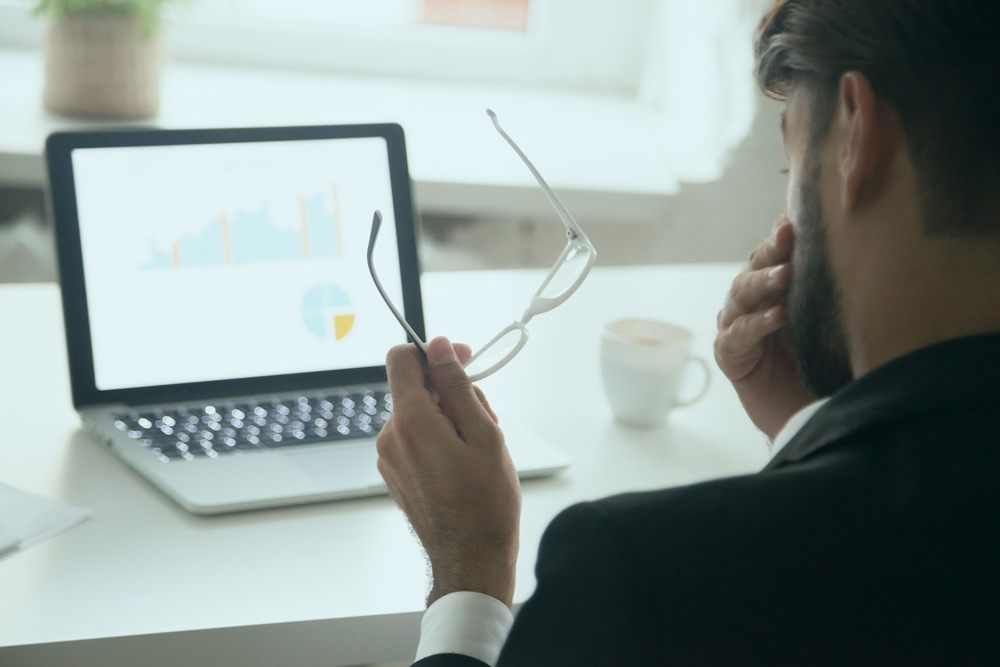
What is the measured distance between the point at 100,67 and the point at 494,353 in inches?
54.3

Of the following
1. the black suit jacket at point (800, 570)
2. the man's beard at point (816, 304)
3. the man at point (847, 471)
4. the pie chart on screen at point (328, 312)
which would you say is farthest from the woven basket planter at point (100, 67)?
the black suit jacket at point (800, 570)

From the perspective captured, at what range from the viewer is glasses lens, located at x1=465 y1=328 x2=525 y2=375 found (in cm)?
87

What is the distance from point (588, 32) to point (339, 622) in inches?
73.3

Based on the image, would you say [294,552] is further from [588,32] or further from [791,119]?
[588,32]

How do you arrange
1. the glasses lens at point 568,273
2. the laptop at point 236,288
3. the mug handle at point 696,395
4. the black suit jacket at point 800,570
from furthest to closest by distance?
the mug handle at point 696,395 < the laptop at point 236,288 < the glasses lens at point 568,273 < the black suit jacket at point 800,570

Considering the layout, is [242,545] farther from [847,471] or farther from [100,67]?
[100,67]

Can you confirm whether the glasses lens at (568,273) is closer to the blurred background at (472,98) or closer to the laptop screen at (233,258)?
the laptop screen at (233,258)

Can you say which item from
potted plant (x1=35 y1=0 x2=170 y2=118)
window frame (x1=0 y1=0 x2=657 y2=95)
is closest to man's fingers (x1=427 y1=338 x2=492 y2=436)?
potted plant (x1=35 y1=0 x2=170 y2=118)

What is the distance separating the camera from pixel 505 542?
2.59 feet

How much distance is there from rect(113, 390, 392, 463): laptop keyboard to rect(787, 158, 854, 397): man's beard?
0.46 metres

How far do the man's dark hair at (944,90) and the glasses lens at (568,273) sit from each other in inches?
13.3

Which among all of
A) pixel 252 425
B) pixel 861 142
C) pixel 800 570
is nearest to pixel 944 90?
pixel 861 142

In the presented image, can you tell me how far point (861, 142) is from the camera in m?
0.63

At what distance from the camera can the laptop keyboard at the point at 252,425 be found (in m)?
1.01
